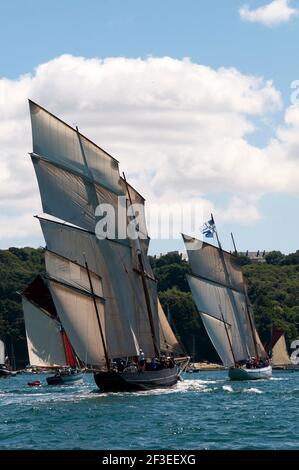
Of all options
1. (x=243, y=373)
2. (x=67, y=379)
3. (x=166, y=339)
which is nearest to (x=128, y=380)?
(x=166, y=339)

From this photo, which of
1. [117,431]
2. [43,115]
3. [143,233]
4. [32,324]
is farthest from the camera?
[32,324]

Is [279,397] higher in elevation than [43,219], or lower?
lower

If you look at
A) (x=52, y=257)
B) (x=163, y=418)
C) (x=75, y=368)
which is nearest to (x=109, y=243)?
(x=52, y=257)

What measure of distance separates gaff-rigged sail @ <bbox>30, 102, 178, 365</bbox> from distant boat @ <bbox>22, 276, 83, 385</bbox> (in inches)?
1021

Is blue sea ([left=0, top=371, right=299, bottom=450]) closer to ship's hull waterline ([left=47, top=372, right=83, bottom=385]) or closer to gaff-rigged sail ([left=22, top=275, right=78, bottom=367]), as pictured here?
gaff-rigged sail ([left=22, top=275, right=78, bottom=367])

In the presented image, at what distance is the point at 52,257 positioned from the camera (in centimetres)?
9512

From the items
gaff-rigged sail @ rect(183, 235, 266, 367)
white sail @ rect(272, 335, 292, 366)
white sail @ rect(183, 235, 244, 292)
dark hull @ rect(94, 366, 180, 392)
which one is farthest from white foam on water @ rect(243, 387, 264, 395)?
white sail @ rect(272, 335, 292, 366)

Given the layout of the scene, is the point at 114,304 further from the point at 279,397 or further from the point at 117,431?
the point at 117,431

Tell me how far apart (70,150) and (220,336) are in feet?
124

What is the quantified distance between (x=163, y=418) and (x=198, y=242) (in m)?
57.4

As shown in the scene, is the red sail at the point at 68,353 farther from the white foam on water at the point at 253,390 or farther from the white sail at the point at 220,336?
the white foam on water at the point at 253,390

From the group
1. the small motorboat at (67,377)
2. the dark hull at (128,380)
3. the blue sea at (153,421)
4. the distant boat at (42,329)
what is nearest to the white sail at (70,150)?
the dark hull at (128,380)

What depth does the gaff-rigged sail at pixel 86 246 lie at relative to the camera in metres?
93.1

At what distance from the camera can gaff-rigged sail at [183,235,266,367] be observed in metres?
126
